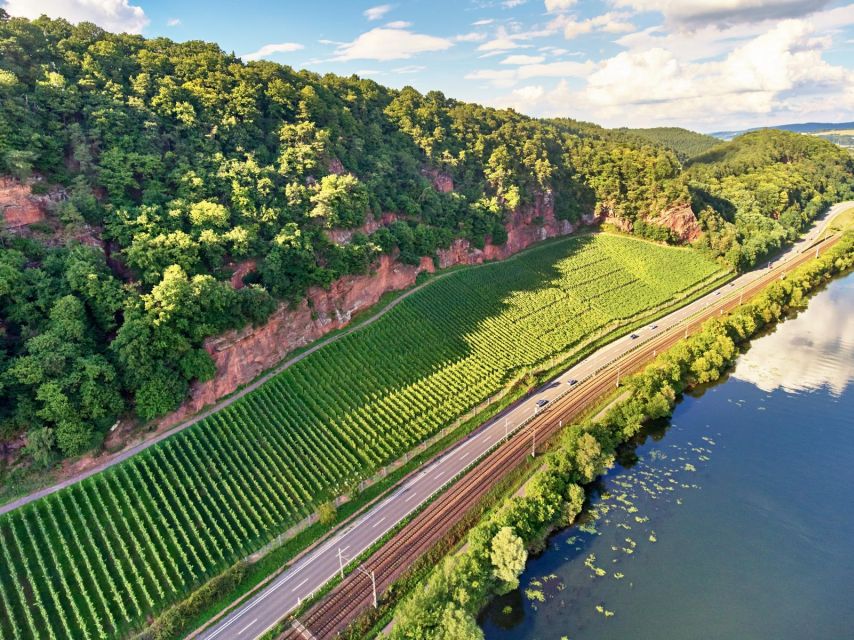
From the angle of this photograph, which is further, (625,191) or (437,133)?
(625,191)

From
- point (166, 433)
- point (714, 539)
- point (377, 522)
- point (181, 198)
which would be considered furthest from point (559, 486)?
point (181, 198)

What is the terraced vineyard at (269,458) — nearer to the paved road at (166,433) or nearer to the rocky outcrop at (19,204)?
the paved road at (166,433)

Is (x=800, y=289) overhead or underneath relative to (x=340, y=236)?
underneath

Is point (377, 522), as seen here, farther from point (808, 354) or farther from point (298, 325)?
point (808, 354)

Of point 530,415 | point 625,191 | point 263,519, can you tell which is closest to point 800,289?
point 625,191

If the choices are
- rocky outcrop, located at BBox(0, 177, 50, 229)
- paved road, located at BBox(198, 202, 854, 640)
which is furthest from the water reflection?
rocky outcrop, located at BBox(0, 177, 50, 229)

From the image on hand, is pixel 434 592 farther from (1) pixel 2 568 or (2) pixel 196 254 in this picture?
(2) pixel 196 254

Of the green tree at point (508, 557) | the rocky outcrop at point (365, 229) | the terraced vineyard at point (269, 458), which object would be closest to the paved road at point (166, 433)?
the terraced vineyard at point (269, 458)
